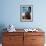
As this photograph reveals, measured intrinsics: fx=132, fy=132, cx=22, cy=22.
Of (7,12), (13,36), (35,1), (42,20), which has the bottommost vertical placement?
(13,36)

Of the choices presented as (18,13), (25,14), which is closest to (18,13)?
(18,13)

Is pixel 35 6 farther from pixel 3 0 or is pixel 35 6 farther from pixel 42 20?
pixel 3 0

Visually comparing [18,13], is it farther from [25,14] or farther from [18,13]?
[25,14]

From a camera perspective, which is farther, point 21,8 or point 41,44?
point 21,8

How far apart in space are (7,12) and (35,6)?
2.96 ft

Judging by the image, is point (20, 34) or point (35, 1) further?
point (35, 1)

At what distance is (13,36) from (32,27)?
82cm

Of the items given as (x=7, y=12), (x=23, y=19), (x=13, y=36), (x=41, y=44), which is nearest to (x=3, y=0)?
(x=7, y=12)

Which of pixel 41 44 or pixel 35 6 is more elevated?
pixel 35 6

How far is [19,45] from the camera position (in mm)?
3680

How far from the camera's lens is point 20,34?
144 inches

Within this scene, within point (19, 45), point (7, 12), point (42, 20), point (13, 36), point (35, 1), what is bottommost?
point (19, 45)

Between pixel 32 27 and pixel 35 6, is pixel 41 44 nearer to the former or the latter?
pixel 32 27

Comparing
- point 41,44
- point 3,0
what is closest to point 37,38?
point 41,44
